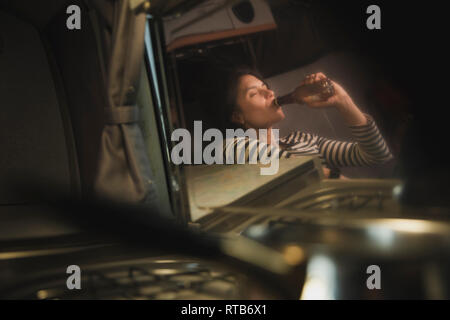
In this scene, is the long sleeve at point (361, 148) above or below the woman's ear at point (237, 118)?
below

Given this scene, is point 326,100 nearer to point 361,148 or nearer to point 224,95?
point 361,148

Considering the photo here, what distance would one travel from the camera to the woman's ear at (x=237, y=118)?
3.90 feet

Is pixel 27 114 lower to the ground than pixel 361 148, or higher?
higher

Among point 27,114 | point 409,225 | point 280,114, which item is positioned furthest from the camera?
point 27,114

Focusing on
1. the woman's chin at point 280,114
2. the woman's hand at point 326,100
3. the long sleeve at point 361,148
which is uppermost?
the woman's hand at point 326,100

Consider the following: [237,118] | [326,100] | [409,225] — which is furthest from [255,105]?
[409,225]

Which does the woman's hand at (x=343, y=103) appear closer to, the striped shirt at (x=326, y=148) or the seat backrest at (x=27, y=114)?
the striped shirt at (x=326, y=148)

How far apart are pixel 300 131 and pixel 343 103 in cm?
13

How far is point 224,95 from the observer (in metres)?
1.18

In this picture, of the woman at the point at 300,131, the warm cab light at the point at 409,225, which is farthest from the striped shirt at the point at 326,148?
the warm cab light at the point at 409,225

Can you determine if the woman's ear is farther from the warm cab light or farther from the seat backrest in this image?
the seat backrest

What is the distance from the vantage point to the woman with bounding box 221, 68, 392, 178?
101 centimetres

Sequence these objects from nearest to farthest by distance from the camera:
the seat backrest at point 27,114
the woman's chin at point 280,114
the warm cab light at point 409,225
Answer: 1. the warm cab light at point 409,225
2. the woman's chin at point 280,114
3. the seat backrest at point 27,114
